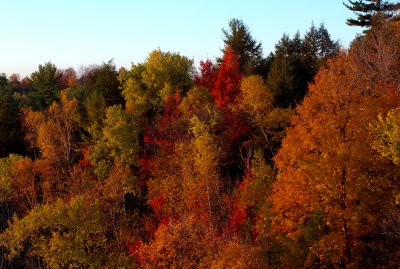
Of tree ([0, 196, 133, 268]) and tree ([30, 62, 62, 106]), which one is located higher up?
tree ([30, 62, 62, 106])

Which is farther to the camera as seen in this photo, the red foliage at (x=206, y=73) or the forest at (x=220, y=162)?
the red foliage at (x=206, y=73)

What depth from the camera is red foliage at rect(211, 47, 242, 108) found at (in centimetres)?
4953

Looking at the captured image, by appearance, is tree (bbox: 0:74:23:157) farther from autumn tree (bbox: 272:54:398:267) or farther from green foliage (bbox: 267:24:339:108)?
autumn tree (bbox: 272:54:398:267)

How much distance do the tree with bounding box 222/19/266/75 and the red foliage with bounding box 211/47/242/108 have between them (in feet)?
22.3

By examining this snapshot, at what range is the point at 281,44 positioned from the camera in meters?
54.9

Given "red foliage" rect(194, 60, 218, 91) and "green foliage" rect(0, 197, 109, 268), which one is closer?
"green foliage" rect(0, 197, 109, 268)

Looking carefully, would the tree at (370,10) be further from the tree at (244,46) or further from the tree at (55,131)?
the tree at (55,131)

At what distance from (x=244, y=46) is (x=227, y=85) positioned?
461 inches

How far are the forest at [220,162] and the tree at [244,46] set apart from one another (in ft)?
0.60

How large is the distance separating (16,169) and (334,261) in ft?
123

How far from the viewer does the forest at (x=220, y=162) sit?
2423 centimetres

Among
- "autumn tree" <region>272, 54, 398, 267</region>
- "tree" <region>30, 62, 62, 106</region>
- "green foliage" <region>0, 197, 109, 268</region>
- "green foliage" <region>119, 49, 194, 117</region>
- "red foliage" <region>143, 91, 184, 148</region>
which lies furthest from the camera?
"tree" <region>30, 62, 62, 106</region>

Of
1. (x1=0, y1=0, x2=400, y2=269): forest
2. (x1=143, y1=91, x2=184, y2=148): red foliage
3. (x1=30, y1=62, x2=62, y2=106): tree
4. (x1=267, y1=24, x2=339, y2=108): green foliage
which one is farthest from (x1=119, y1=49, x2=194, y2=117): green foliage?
(x1=30, y1=62, x2=62, y2=106): tree

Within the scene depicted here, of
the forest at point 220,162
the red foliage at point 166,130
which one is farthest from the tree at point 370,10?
the red foliage at point 166,130
